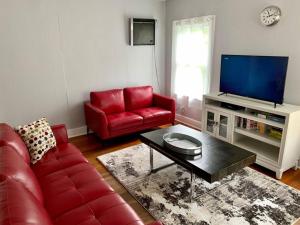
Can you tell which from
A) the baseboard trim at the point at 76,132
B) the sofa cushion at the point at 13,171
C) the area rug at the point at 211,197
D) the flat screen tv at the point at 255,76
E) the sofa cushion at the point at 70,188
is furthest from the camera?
the baseboard trim at the point at 76,132

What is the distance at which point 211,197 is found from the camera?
7.79 ft

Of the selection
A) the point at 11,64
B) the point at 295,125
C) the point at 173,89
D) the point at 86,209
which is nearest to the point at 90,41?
the point at 11,64

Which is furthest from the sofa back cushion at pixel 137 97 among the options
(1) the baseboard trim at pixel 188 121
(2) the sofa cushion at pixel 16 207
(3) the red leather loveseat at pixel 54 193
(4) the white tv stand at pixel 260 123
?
(2) the sofa cushion at pixel 16 207

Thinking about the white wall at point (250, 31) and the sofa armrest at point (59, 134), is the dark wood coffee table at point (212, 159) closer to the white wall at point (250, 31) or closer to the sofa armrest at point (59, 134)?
the sofa armrest at point (59, 134)

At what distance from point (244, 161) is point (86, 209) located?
4.91 ft

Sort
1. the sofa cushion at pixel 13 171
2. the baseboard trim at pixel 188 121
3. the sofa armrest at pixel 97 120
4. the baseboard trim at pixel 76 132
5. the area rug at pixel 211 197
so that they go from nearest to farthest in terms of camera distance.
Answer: the sofa cushion at pixel 13 171 < the area rug at pixel 211 197 < the sofa armrest at pixel 97 120 < the baseboard trim at pixel 76 132 < the baseboard trim at pixel 188 121

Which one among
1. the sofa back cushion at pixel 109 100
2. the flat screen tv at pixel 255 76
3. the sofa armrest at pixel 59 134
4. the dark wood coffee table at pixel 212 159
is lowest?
the dark wood coffee table at pixel 212 159

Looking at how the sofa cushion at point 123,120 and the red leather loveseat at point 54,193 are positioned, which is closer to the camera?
the red leather loveseat at point 54,193

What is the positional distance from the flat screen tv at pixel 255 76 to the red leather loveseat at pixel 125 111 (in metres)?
1.12

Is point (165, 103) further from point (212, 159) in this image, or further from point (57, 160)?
point (57, 160)

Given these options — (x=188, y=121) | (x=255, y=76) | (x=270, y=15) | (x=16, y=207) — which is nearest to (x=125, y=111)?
(x=188, y=121)

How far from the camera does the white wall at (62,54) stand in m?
3.31

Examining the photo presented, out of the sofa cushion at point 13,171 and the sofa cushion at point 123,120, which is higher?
the sofa cushion at point 13,171

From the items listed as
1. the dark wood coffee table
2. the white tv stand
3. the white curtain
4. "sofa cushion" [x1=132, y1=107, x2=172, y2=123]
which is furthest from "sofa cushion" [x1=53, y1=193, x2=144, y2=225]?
the white curtain
